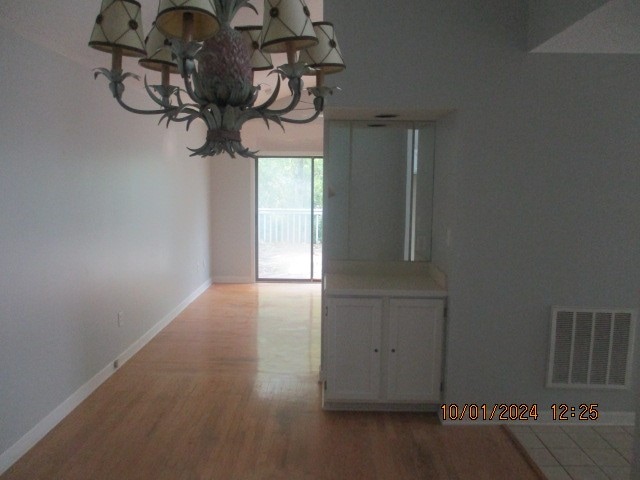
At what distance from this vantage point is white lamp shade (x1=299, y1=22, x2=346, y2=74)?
5.06ft

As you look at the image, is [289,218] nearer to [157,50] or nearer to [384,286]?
[384,286]

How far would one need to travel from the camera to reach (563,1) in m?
2.39

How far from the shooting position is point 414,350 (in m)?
3.09

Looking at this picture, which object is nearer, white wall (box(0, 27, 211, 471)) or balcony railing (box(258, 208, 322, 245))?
white wall (box(0, 27, 211, 471))

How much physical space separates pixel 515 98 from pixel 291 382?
8.26 feet

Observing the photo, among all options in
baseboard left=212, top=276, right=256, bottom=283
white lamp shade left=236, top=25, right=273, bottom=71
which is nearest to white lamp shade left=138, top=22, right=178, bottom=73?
white lamp shade left=236, top=25, right=273, bottom=71

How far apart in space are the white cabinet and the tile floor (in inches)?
24.3

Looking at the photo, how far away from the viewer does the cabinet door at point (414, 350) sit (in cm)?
305

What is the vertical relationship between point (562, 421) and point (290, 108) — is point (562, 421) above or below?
below

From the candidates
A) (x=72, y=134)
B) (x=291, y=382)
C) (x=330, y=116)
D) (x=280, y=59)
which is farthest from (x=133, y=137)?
(x=291, y=382)

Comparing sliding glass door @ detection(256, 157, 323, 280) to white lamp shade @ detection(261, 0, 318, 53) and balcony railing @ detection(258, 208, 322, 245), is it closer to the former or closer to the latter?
balcony railing @ detection(258, 208, 322, 245)

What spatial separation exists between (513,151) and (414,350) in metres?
1.37

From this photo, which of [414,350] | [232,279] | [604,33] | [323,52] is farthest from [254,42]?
[232,279]

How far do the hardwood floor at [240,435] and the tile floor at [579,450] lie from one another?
0.12 m
